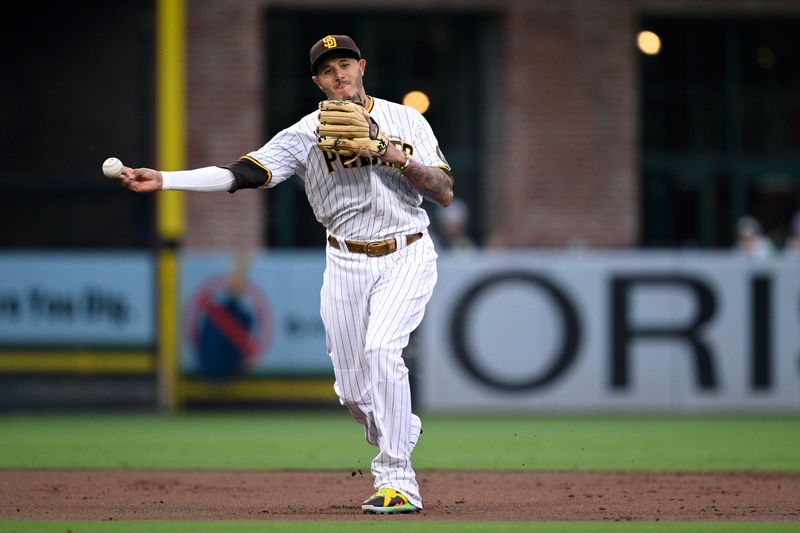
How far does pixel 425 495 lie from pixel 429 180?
196 cm

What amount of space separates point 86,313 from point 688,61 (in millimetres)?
8869

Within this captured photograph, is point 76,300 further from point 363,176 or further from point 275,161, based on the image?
point 363,176

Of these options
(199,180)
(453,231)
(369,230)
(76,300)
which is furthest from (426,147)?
(453,231)

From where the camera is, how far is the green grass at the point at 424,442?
10070mm

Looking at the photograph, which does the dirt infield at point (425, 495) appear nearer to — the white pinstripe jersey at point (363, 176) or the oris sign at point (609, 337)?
the white pinstripe jersey at point (363, 176)

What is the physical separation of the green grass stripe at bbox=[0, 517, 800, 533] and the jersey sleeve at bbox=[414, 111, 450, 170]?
1685 mm

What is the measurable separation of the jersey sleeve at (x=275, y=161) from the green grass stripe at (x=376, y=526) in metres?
1.64

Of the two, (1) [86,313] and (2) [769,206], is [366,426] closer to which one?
(1) [86,313]

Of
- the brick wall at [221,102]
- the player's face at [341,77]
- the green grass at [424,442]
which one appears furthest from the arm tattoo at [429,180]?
the brick wall at [221,102]

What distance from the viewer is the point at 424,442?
38.5 ft

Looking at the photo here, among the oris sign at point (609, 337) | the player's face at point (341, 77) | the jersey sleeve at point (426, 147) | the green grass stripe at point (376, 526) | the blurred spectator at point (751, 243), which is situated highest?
the player's face at point (341, 77)

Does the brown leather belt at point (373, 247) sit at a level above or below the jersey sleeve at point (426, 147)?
below

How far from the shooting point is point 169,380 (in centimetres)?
1459

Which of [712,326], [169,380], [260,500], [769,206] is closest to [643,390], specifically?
[712,326]
